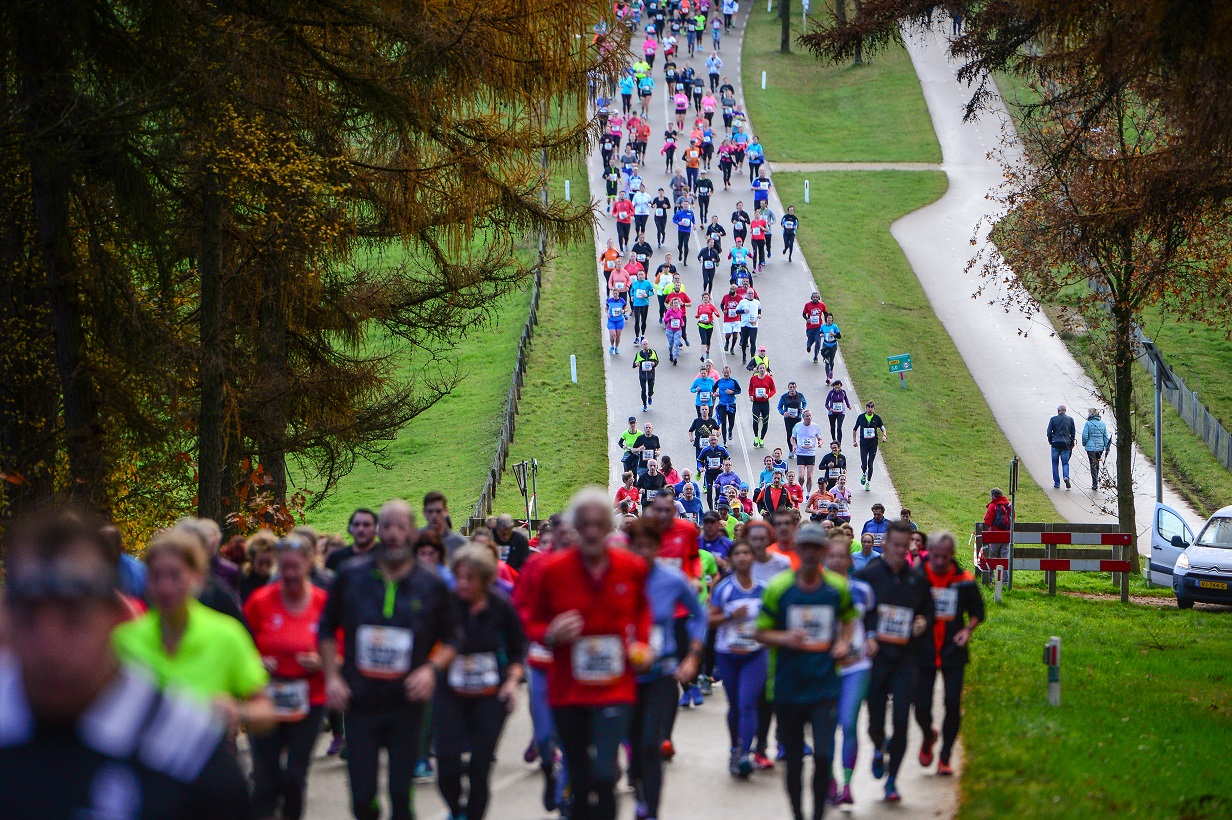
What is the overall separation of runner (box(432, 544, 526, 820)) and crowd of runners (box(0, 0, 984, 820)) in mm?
14

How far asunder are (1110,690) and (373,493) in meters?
25.9

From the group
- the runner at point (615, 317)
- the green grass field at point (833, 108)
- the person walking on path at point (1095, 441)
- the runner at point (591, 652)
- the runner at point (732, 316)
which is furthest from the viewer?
the green grass field at point (833, 108)

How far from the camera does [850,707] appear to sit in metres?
11.0

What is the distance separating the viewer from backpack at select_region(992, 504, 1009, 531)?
85.7ft

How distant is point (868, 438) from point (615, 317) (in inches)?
409

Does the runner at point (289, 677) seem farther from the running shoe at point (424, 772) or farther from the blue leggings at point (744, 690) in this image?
the blue leggings at point (744, 690)

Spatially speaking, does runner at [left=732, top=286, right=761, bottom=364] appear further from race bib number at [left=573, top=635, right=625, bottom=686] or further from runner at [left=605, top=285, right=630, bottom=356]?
race bib number at [left=573, top=635, right=625, bottom=686]

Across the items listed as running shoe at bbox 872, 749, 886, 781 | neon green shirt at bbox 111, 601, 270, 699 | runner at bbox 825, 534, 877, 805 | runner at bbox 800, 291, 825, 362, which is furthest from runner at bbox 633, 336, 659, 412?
neon green shirt at bbox 111, 601, 270, 699

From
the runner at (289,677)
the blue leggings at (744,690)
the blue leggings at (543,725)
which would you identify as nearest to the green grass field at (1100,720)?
the blue leggings at (744,690)

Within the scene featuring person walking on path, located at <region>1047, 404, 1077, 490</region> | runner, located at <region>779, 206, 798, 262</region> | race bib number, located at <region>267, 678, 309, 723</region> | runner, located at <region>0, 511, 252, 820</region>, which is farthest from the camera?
runner, located at <region>779, 206, 798, 262</region>

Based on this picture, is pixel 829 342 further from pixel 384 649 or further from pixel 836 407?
pixel 384 649

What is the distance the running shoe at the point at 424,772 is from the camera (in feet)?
39.9

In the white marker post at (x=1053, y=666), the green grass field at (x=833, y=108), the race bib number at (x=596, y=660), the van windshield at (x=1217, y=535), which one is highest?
the green grass field at (x=833, y=108)

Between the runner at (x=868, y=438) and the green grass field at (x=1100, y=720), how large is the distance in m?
10.3
